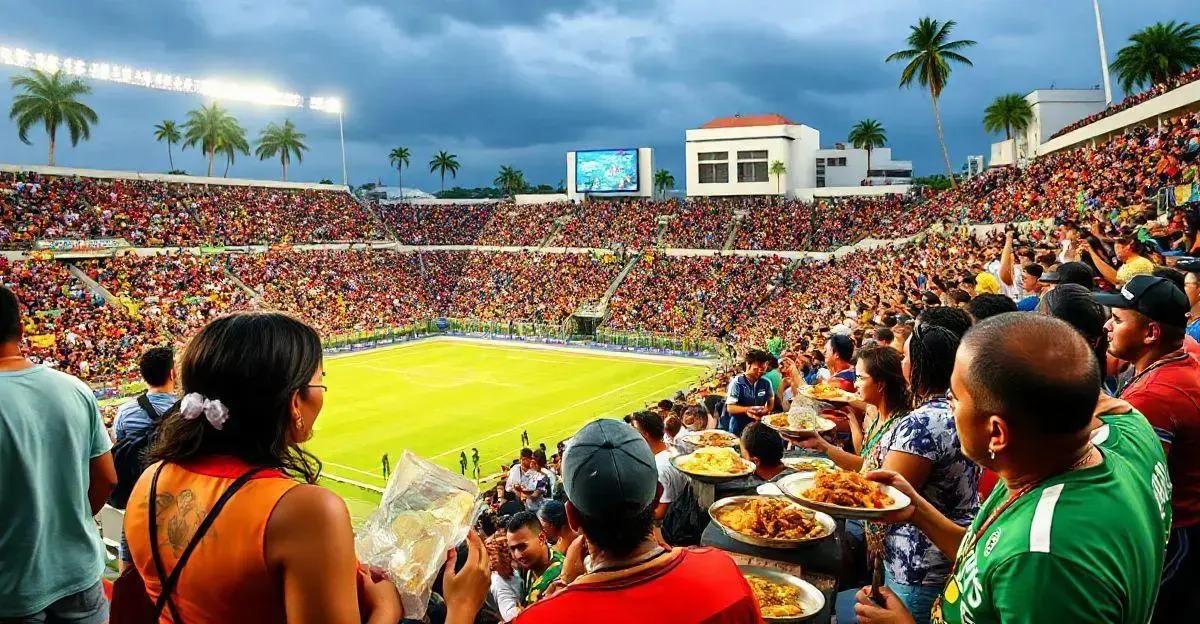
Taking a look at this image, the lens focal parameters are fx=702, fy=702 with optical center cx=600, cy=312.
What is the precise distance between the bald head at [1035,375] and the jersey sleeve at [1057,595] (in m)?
0.43

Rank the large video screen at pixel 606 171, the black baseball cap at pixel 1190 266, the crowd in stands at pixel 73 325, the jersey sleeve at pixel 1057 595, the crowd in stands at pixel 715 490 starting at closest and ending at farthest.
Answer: the jersey sleeve at pixel 1057 595 → the crowd in stands at pixel 715 490 → the black baseball cap at pixel 1190 266 → the crowd in stands at pixel 73 325 → the large video screen at pixel 606 171

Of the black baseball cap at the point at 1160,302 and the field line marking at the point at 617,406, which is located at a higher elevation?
the black baseball cap at the point at 1160,302

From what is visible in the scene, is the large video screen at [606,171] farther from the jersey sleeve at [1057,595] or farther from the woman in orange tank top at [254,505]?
the jersey sleeve at [1057,595]

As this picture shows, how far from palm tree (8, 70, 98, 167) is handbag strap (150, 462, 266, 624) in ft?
217

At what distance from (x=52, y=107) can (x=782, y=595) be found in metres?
68.5

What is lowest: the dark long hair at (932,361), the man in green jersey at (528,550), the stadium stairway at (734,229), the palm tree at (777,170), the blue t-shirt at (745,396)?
the man in green jersey at (528,550)

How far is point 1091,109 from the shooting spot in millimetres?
50938

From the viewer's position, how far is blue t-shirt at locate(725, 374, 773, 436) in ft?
30.2

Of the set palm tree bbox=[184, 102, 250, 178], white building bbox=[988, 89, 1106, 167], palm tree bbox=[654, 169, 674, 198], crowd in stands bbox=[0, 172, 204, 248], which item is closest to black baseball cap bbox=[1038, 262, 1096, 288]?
crowd in stands bbox=[0, 172, 204, 248]

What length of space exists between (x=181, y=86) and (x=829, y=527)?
6087 centimetres

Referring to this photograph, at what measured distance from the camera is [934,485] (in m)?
3.73

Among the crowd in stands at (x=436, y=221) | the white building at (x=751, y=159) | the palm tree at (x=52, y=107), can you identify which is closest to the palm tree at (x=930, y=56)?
the white building at (x=751, y=159)

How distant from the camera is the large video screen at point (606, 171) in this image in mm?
61969

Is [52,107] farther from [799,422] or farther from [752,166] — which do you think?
[799,422]
